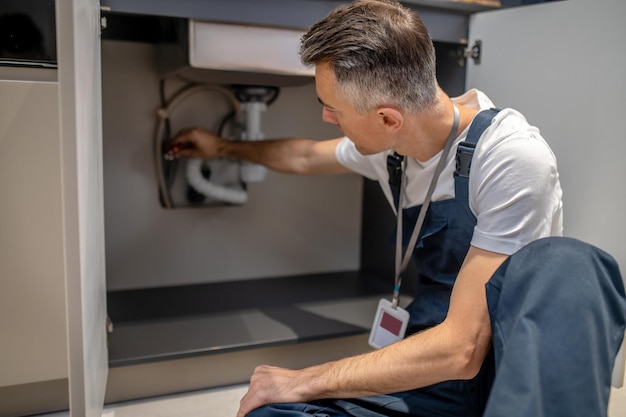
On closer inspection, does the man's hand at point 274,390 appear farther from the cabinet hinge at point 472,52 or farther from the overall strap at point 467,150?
the cabinet hinge at point 472,52

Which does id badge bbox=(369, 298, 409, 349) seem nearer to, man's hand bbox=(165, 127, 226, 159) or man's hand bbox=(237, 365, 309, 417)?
man's hand bbox=(237, 365, 309, 417)

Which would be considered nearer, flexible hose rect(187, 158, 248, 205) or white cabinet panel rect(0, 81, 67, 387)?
white cabinet panel rect(0, 81, 67, 387)

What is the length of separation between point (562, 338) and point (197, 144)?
42.8 inches

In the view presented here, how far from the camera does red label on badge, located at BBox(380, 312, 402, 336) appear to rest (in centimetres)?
116

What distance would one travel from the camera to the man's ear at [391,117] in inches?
37.1

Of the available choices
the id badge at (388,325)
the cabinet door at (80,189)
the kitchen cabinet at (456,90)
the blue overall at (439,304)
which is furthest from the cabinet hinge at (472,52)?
the cabinet door at (80,189)

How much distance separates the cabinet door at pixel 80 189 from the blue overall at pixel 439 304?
0.27 meters

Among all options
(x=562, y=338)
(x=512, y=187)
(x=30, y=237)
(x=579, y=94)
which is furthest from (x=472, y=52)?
(x=30, y=237)

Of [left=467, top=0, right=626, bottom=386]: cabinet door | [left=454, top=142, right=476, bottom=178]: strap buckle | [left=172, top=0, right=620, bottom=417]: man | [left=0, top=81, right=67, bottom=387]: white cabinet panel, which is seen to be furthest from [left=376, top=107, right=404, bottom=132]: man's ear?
[left=0, top=81, right=67, bottom=387]: white cabinet panel

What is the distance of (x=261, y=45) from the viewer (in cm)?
118

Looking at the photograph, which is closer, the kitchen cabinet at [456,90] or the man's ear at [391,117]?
the kitchen cabinet at [456,90]

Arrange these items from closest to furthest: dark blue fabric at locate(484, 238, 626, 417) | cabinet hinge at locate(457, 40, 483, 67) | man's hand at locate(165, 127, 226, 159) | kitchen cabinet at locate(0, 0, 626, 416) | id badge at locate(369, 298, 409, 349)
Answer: dark blue fabric at locate(484, 238, 626, 417) < kitchen cabinet at locate(0, 0, 626, 416) < id badge at locate(369, 298, 409, 349) < cabinet hinge at locate(457, 40, 483, 67) < man's hand at locate(165, 127, 226, 159)

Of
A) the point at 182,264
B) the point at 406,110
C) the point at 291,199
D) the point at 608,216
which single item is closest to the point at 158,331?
the point at 182,264

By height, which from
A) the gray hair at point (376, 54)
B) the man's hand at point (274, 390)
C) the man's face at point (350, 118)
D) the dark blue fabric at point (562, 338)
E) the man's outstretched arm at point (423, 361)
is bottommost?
the man's hand at point (274, 390)
